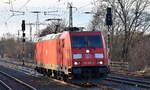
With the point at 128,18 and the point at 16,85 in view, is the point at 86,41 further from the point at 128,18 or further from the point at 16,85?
the point at 128,18

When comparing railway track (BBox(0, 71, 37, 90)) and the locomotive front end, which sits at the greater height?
the locomotive front end

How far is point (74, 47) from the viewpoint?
70.4 feet

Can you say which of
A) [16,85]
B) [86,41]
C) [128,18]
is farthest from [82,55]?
[128,18]

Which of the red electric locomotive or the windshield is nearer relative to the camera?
the red electric locomotive

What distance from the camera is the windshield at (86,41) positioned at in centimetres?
2166

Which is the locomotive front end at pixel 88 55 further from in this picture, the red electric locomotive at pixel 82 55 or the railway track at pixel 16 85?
the railway track at pixel 16 85

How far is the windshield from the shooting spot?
21656 mm

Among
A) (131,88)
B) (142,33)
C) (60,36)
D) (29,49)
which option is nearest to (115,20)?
(142,33)

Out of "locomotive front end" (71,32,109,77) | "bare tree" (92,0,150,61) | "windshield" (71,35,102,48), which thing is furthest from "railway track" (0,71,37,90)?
"bare tree" (92,0,150,61)

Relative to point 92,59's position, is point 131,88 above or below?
below

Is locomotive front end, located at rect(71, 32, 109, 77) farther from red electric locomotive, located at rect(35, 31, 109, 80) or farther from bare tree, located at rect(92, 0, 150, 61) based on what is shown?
bare tree, located at rect(92, 0, 150, 61)

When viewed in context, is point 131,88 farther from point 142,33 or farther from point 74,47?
point 142,33

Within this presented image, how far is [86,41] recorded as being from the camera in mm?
21734

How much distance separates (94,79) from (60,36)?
4069 mm
